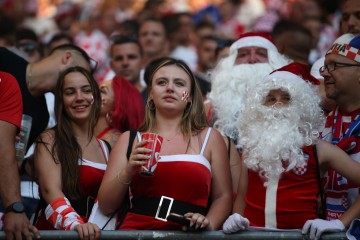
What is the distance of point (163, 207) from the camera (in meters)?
6.16

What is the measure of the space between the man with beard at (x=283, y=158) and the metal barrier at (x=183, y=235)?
0.19 ft

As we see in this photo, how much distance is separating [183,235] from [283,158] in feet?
2.98

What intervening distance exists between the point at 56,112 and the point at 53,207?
0.97 m

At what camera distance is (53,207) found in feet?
21.0

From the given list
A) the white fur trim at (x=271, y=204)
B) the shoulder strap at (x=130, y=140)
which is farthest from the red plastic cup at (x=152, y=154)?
the white fur trim at (x=271, y=204)

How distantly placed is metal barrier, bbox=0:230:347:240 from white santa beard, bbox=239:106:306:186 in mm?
492

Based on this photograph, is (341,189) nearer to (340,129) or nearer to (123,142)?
(340,129)

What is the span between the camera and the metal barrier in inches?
224

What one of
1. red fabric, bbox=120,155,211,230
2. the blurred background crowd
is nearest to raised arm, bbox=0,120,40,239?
red fabric, bbox=120,155,211,230

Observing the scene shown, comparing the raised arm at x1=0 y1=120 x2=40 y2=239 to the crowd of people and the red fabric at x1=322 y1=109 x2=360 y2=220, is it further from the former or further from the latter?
the red fabric at x1=322 y1=109 x2=360 y2=220

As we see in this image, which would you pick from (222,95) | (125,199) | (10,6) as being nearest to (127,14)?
(10,6)

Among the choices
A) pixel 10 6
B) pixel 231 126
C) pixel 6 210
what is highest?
pixel 10 6

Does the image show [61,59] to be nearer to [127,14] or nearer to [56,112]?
[56,112]

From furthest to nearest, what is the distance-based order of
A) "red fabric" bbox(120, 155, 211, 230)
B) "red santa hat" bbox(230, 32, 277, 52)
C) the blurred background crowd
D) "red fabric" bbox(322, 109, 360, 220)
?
the blurred background crowd → "red santa hat" bbox(230, 32, 277, 52) → "red fabric" bbox(322, 109, 360, 220) → "red fabric" bbox(120, 155, 211, 230)
